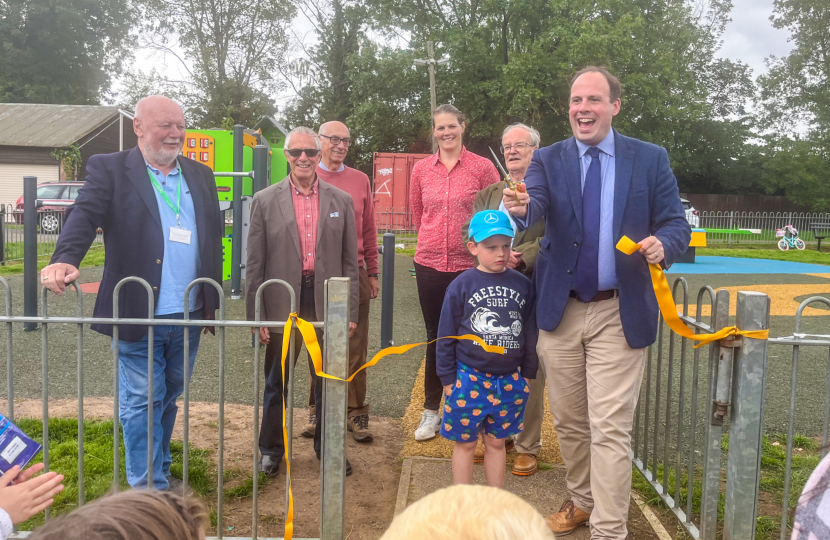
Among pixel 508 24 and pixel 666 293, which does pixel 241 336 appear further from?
pixel 508 24

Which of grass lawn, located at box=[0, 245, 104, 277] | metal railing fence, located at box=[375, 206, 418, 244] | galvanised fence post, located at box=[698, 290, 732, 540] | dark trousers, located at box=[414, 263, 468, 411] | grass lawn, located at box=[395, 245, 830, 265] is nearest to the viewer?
galvanised fence post, located at box=[698, 290, 732, 540]

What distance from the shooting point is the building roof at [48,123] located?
32.7 metres

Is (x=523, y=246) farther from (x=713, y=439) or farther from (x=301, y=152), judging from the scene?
(x=713, y=439)

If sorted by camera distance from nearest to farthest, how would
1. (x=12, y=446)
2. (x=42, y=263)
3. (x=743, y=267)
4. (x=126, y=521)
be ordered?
(x=126, y=521) < (x=12, y=446) < (x=42, y=263) < (x=743, y=267)

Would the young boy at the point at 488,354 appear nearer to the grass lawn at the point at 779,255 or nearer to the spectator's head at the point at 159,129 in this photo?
the spectator's head at the point at 159,129

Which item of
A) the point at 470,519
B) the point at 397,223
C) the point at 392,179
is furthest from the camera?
the point at 392,179

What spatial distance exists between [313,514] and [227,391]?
2447 mm

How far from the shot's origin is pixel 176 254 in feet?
11.5

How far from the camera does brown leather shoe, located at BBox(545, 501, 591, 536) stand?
329 centimetres

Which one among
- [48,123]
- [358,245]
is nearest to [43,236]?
[358,245]

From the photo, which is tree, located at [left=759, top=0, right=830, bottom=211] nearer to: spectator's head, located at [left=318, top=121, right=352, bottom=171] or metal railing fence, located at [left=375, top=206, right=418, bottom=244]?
metal railing fence, located at [left=375, top=206, right=418, bottom=244]

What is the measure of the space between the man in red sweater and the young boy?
4.13 ft

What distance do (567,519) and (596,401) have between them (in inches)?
26.1

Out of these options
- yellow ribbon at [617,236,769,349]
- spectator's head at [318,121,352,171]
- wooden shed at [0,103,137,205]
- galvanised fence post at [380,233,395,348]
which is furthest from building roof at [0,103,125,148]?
yellow ribbon at [617,236,769,349]
